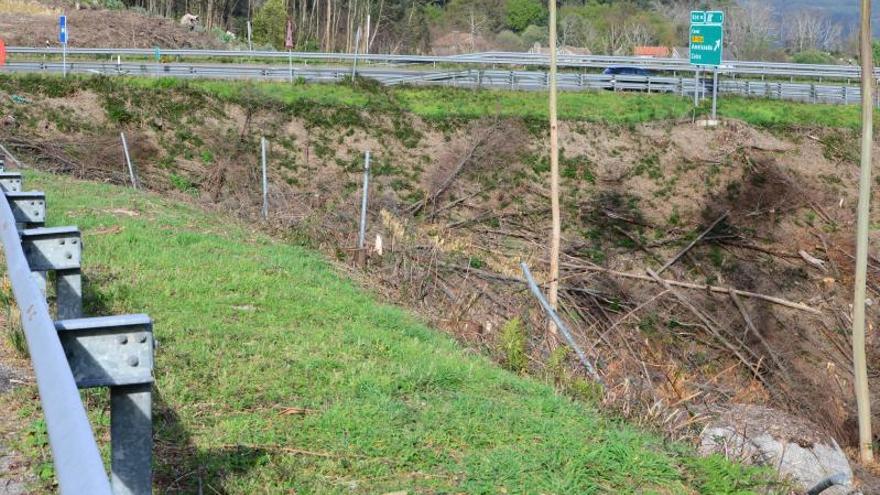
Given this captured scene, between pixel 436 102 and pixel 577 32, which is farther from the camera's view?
pixel 577 32

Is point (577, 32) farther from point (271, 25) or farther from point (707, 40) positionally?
point (707, 40)

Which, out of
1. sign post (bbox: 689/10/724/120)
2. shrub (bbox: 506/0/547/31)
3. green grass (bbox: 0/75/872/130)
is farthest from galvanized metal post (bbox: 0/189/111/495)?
shrub (bbox: 506/0/547/31)

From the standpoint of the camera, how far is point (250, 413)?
19.5ft

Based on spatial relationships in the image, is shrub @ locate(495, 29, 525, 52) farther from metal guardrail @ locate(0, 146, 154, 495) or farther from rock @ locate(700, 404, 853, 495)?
metal guardrail @ locate(0, 146, 154, 495)

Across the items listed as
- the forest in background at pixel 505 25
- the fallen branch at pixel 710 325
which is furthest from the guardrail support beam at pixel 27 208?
the forest in background at pixel 505 25

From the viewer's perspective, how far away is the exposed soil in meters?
46.8

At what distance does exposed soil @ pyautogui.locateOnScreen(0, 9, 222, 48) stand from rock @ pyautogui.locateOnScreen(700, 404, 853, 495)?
134 ft

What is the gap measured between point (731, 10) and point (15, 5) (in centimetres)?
5888

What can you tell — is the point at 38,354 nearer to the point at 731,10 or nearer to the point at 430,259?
the point at 430,259

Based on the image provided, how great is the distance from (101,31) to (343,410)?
4603 cm

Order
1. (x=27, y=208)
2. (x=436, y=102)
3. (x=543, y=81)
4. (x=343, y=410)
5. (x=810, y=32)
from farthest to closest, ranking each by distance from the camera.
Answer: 1. (x=810, y=32)
2. (x=543, y=81)
3. (x=436, y=102)
4. (x=27, y=208)
5. (x=343, y=410)

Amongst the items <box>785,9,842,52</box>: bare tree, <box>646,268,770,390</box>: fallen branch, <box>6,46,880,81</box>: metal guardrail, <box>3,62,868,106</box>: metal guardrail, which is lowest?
<box>646,268,770,390</box>: fallen branch

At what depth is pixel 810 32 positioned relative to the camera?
94.1 meters

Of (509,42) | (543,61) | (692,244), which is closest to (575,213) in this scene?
(692,244)
